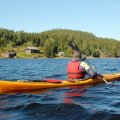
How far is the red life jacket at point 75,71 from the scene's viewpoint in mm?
17406

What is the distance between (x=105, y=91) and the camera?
1661 centimetres

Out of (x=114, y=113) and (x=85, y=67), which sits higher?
(x=85, y=67)

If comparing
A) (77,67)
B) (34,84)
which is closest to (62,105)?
(34,84)

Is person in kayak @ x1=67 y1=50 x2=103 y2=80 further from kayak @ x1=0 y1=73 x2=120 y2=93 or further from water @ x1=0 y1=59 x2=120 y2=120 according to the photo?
water @ x1=0 y1=59 x2=120 y2=120

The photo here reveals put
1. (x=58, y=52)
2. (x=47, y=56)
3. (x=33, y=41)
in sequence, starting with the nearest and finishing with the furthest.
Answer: (x=47, y=56)
(x=58, y=52)
(x=33, y=41)

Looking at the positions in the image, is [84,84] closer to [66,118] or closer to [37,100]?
[37,100]

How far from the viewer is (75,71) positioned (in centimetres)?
1758

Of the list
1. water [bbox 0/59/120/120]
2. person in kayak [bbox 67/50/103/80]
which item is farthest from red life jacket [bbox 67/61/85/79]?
water [bbox 0/59/120/120]

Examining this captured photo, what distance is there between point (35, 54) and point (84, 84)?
137m

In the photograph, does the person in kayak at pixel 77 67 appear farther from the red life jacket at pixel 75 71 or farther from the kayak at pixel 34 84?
the kayak at pixel 34 84

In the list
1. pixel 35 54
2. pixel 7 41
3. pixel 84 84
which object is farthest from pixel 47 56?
pixel 84 84

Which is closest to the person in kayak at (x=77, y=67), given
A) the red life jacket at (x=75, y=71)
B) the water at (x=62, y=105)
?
the red life jacket at (x=75, y=71)

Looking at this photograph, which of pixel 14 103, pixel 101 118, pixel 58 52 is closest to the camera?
pixel 101 118

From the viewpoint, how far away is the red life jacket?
17406 millimetres
